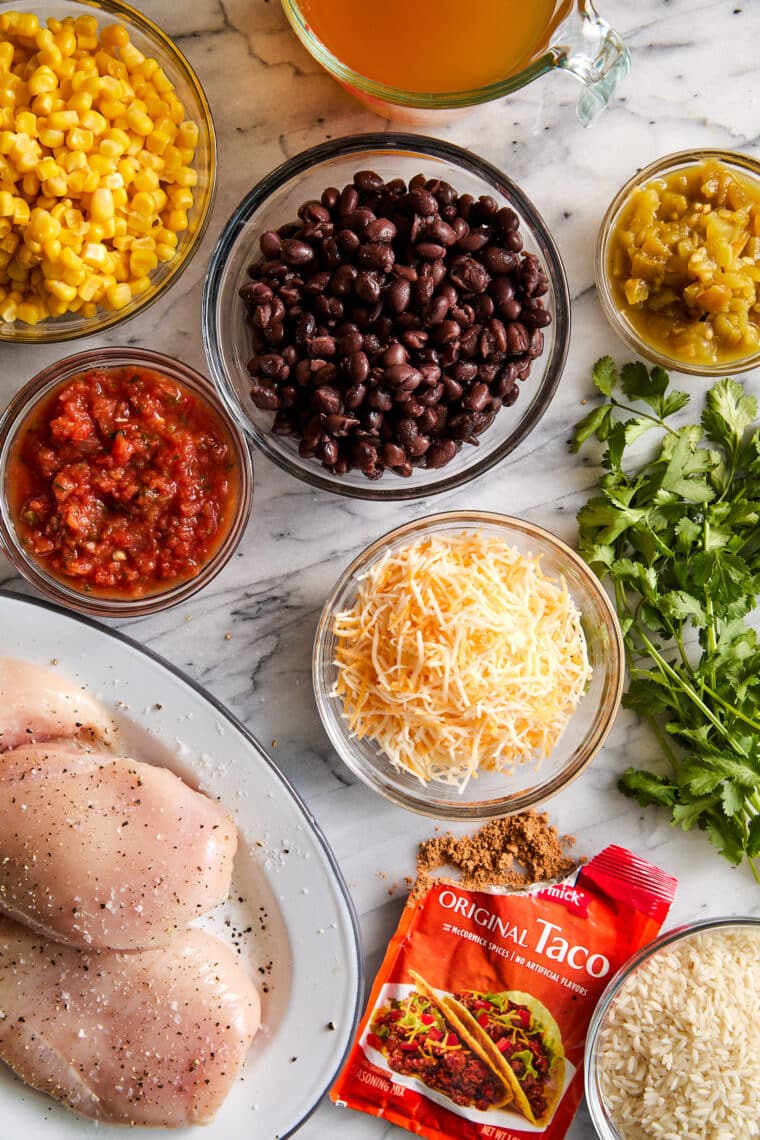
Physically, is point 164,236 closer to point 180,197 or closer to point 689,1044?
point 180,197

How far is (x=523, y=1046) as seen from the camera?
2396mm

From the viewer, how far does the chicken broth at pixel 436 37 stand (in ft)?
6.70

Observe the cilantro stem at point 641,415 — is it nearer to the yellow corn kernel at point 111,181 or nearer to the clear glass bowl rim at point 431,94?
the clear glass bowl rim at point 431,94

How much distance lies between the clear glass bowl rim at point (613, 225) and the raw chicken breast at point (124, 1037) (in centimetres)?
194

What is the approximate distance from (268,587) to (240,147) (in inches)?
45.1

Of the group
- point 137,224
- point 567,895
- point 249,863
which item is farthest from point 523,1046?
point 137,224

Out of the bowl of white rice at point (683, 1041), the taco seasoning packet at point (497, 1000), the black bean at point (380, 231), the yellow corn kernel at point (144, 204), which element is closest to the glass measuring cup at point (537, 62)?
the black bean at point (380, 231)

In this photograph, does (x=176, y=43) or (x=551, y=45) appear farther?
(x=176, y=43)

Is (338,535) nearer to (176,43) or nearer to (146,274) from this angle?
(146,274)

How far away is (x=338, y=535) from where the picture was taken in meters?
2.45

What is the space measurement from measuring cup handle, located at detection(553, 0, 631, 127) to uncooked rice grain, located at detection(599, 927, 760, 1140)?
2.08 metres

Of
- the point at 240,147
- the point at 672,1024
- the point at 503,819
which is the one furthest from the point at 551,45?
the point at 672,1024

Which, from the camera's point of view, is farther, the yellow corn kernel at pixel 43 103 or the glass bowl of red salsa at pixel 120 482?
the glass bowl of red salsa at pixel 120 482

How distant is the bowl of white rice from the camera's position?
7.24 feet
